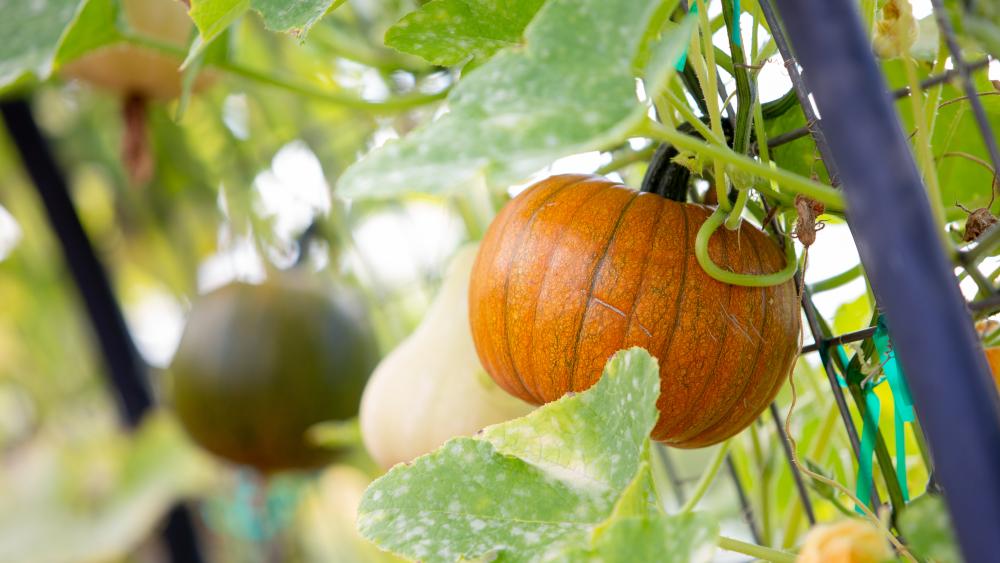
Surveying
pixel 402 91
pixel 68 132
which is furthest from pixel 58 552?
pixel 402 91

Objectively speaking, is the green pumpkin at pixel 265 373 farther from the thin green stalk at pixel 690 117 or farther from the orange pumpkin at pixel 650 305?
the thin green stalk at pixel 690 117

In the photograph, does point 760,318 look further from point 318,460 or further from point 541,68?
point 318,460

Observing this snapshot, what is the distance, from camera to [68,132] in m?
1.63

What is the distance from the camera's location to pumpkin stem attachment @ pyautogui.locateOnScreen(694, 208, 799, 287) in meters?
0.34

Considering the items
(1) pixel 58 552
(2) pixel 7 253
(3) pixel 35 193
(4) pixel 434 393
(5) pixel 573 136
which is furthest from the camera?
(2) pixel 7 253

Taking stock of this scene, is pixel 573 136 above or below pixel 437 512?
above

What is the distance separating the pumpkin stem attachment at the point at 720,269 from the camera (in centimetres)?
34

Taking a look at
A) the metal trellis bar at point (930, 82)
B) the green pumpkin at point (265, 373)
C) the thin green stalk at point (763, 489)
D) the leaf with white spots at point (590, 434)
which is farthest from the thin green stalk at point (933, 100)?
the green pumpkin at point (265, 373)

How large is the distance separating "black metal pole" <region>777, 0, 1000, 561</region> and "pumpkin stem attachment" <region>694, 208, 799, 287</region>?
165 mm

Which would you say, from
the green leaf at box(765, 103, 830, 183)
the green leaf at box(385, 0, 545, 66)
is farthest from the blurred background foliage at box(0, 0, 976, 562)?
the green leaf at box(385, 0, 545, 66)

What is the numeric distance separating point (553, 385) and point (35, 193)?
50.2 inches

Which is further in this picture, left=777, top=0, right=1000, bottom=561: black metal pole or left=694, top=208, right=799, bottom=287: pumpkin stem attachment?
left=694, top=208, right=799, bottom=287: pumpkin stem attachment

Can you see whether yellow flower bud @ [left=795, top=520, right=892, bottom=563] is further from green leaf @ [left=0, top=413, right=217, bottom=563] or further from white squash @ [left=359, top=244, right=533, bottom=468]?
green leaf @ [left=0, top=413, right=217, bottom=563]

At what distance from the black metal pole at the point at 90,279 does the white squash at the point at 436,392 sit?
0.94 m
